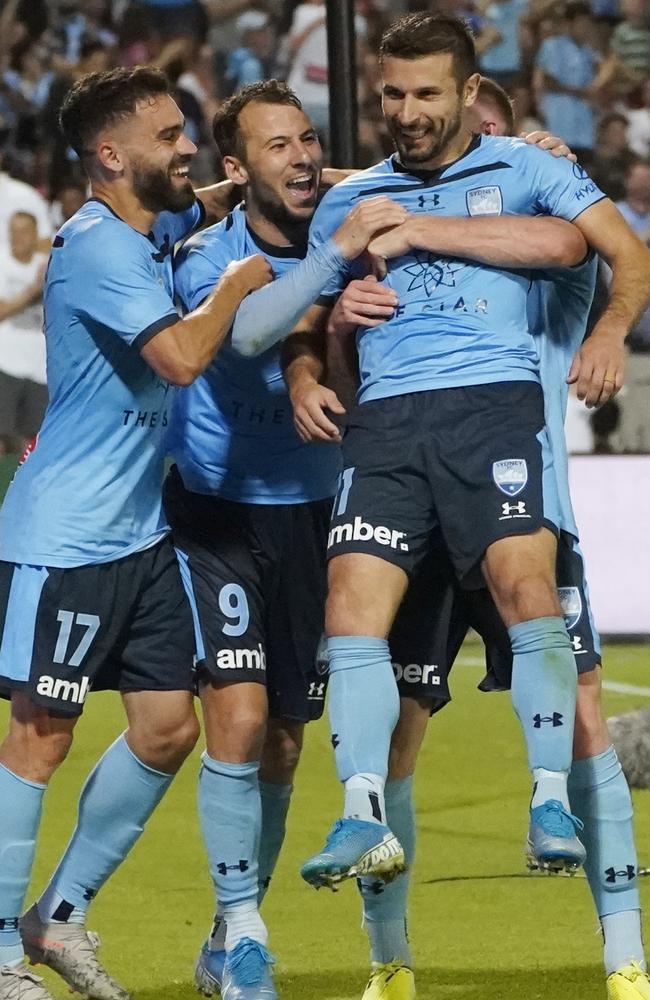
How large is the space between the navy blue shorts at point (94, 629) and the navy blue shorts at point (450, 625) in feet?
1.75

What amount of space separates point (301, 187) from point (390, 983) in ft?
6.22

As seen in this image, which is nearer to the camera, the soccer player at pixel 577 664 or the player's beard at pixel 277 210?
the soccer player at pixel 577 664

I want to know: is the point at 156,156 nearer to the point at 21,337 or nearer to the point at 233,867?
the point at 233,867

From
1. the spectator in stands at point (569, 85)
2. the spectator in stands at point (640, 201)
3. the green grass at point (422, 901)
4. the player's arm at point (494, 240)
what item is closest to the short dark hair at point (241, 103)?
the player's arm at point (494, 240)

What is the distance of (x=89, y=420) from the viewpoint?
13.3 feet

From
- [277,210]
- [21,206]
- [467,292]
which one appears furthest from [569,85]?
[467,292]

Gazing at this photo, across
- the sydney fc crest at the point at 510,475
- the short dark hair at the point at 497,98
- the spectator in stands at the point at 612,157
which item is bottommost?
the sydney fc crest at the point at 510,475

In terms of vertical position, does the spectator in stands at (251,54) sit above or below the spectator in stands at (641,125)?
above

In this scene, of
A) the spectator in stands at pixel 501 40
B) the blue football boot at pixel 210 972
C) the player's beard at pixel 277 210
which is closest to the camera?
the blue football boot at pixel 210 972

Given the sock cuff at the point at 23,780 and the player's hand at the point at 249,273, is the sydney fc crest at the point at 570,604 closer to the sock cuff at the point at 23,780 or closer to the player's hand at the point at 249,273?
the player's hand at the point at 249,273

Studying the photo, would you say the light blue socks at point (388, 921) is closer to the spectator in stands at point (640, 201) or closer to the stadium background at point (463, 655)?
the stadium background at point (463, 655)

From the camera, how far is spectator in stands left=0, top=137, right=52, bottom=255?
11.7 m

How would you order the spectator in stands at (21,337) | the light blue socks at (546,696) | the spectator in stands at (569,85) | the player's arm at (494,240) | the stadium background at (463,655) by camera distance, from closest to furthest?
1. the light blue socks at (546,696)
2. the player's arm at (494,240)
3. the stadium background at (463,655)
4. the spectator in stands at (21,337)
5. the spectator in stands at (569,85)

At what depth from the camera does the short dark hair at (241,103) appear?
4.33 metres
